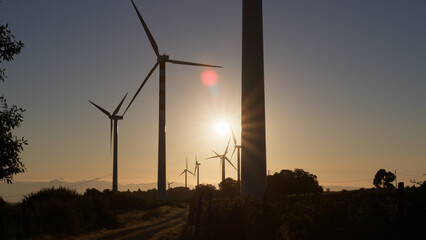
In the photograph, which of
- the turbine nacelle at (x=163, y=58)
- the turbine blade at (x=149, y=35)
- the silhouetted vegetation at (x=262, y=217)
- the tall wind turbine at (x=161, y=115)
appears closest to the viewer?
the silhouetted vegetation at (x=262, y=217)

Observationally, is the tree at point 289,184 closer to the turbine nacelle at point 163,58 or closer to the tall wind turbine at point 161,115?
the tall wind turbine at point 161,115

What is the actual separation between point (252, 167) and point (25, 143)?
60.3 ft

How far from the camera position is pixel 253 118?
39.8 m

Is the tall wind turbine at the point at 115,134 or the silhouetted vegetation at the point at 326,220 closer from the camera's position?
the silhouetted vegetation at the point at 326,220

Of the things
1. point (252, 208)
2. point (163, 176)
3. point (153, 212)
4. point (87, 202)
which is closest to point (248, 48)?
point (252, 208)

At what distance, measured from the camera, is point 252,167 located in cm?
3991

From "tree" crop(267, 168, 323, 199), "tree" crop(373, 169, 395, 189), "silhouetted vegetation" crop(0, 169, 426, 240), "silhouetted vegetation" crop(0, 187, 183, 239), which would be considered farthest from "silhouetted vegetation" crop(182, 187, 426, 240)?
"tree" crop(373, 169, 395, 189)

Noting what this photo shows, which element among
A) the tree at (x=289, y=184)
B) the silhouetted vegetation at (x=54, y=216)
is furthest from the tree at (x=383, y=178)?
the silhouetted vegetation at (x=54, y=216)

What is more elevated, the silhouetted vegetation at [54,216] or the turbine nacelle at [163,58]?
the turbine nacelle at [163,58]

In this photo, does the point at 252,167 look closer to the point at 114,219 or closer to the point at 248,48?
the point at 248,48

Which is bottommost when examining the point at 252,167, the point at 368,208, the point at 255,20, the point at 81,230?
the point at 81,230

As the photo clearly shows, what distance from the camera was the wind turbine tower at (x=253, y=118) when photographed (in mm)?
39688

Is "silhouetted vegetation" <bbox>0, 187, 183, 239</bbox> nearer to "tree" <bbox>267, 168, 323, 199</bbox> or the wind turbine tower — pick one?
the wind turbine tower

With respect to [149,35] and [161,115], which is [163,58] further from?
[161,115]
